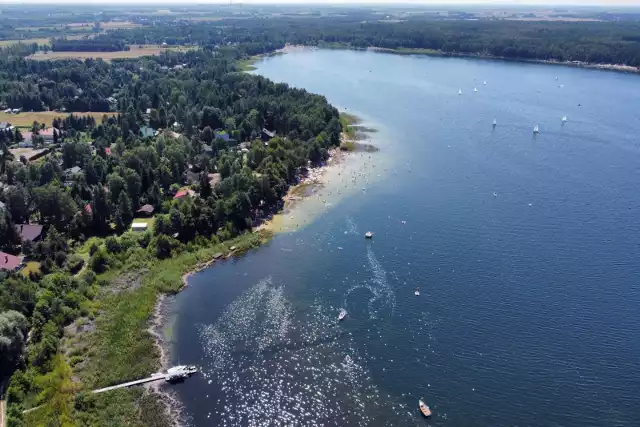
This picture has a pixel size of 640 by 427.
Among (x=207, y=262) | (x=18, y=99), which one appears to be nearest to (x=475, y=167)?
(x=207, y=262)

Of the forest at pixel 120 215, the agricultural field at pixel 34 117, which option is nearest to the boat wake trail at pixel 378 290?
the forest at pixel 120 215

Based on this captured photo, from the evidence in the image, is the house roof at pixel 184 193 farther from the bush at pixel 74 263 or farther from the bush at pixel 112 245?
the bush at pixel 74 263

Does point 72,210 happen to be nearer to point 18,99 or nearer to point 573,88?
point 18,99

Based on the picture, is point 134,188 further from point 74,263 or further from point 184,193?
point 74,263

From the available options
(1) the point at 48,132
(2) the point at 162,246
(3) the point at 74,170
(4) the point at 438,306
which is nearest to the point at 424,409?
(4) the point at 438,306

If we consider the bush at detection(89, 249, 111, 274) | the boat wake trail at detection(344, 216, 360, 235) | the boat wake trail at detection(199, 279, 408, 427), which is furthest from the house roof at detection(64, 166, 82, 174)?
the boat wake trail at detection(344, 216, 360, 235)

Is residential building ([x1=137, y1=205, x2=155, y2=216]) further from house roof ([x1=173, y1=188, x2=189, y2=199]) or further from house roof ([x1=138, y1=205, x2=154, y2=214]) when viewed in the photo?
house roof ([x1=173, y1=188, x2=189, y2=199])
